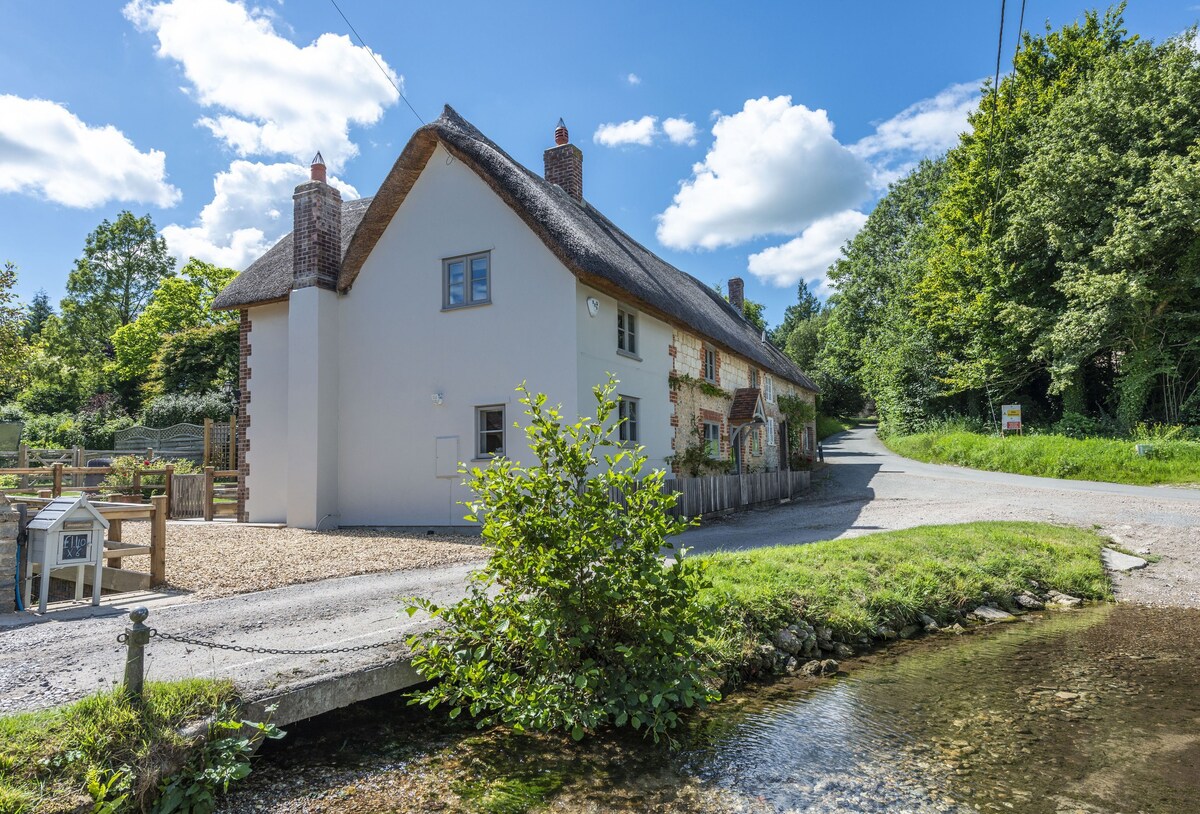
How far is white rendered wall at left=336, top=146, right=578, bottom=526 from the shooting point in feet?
39.0

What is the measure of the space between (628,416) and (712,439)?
4.73 metres

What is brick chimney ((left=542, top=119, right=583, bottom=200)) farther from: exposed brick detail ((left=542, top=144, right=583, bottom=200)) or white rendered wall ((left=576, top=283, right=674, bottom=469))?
white rendered wall ((left=576, top=283, right=674, bottom=469))

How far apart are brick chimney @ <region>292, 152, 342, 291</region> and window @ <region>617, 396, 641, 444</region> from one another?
6.20 metres

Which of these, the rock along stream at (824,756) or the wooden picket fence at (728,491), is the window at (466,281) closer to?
the wooden picket fence at (728,491)

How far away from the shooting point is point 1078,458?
1917cm

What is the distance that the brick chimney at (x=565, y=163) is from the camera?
16.0m

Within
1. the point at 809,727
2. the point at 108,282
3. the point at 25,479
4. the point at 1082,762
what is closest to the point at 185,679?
the point at 809,727

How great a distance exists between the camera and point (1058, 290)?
874 inches

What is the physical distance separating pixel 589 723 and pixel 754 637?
90.4 inches

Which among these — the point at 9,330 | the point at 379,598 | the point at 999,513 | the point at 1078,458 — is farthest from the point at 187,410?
the point at 1078,458

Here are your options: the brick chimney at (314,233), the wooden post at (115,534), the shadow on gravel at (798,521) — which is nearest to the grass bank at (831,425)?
the shadow on gravel at (798,521)

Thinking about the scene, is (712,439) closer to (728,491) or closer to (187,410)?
(728,491)

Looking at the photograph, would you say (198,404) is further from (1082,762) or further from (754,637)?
(1082,762)

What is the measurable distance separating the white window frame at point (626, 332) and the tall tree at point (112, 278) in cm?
4269
